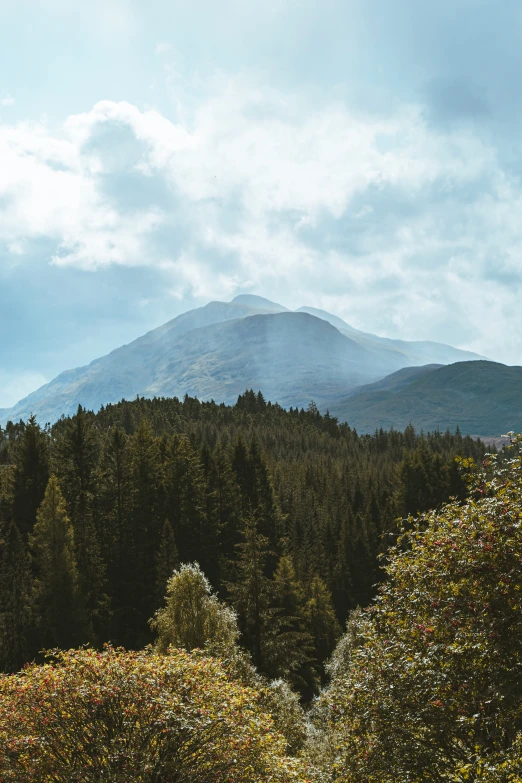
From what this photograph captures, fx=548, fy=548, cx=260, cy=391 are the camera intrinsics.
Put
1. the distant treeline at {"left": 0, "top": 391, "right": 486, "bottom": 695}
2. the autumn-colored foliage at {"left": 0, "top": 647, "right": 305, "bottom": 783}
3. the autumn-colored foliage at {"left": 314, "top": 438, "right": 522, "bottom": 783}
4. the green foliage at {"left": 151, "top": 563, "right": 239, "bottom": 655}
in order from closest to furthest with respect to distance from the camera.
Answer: the autumn-colored foliage at {"left": 314, "top": 438, "right": 522, "bottom": 783}, the autumn-colored foliage at {"left": 0, "top": 647, "right": 305, "bottom": 783}, the green foliage at {"left": 151, "top": 563, "right": 239, "bottom": 655}, the distant treeline at {"left": 0, "top": 391, "right": 486, "bottom": 695}

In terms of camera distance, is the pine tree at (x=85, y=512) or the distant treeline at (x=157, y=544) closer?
the distant treeline at (x=157, y=544)

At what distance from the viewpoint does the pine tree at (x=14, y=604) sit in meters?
43.9

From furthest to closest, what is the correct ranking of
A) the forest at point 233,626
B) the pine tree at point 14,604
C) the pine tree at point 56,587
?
the pine tree at point 56,587, the pine tree at point 14,604, the forest at point 233,626

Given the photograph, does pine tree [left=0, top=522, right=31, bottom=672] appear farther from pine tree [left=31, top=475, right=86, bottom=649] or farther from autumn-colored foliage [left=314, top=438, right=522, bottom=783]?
autumn-colored foliage [left=314, top=438, right=522, bottom=783]

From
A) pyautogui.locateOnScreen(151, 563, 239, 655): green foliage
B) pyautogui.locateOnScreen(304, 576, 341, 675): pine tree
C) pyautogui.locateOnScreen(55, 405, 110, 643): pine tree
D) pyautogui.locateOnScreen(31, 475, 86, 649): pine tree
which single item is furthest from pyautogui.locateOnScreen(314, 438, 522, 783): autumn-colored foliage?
pyautogui.locateOnScreen(304, 576, 341, 675): pine tree

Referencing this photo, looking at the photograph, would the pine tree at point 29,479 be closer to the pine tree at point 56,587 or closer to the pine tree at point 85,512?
the pine tree at point 85,512

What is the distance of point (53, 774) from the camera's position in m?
15.2

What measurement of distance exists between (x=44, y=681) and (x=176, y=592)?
24.9 m

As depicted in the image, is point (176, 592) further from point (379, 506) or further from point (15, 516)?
point (379, 506)

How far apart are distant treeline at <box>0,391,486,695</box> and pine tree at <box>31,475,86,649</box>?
4.0 inches

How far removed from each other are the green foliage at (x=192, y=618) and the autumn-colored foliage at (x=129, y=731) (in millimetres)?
21102

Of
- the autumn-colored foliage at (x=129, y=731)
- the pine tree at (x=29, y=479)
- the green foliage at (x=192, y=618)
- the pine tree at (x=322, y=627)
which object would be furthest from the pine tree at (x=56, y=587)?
the autumn-colored foliage at (x=129, y=731)

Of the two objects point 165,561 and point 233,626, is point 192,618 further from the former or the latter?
point 165,561

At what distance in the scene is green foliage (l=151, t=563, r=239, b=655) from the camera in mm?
37781
